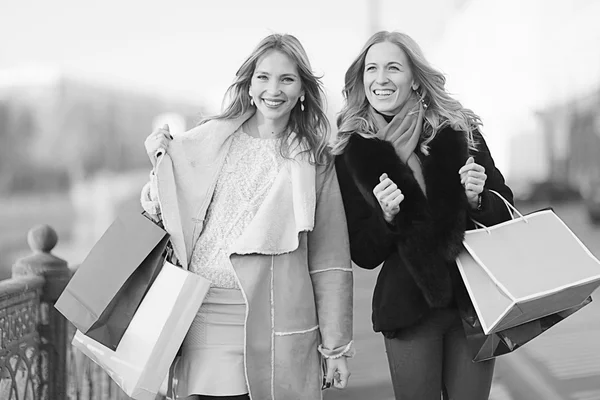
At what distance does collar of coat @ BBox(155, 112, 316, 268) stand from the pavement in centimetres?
274

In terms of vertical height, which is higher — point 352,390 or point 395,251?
point 395,251

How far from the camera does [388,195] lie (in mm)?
2229

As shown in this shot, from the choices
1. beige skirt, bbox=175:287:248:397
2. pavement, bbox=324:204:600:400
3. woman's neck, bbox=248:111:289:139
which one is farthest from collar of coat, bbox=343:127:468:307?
pavement, bbox=324:204:600:400

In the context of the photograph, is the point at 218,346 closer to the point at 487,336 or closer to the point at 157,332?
the point at 157,332

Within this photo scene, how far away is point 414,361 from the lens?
2.32 meters

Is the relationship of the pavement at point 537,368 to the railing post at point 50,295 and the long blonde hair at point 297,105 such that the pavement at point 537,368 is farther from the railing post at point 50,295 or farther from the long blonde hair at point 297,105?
the long blonde hair at point 297,105

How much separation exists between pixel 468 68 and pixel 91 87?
18.1 meters

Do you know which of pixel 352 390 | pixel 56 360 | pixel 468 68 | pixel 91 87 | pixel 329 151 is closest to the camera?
pixel 329 151

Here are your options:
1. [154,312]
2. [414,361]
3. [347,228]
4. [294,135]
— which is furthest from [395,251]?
[154,312]

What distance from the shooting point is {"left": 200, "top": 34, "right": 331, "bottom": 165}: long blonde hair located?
2309mm

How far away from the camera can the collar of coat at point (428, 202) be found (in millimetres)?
2248

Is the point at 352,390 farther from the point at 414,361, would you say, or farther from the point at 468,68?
the point at 468,68

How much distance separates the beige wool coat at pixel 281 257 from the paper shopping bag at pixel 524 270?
42 centimetres

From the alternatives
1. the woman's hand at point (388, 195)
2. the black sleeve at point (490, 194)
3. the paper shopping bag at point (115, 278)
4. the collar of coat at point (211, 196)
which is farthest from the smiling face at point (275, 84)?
the black sleeve at point (490, 194)
